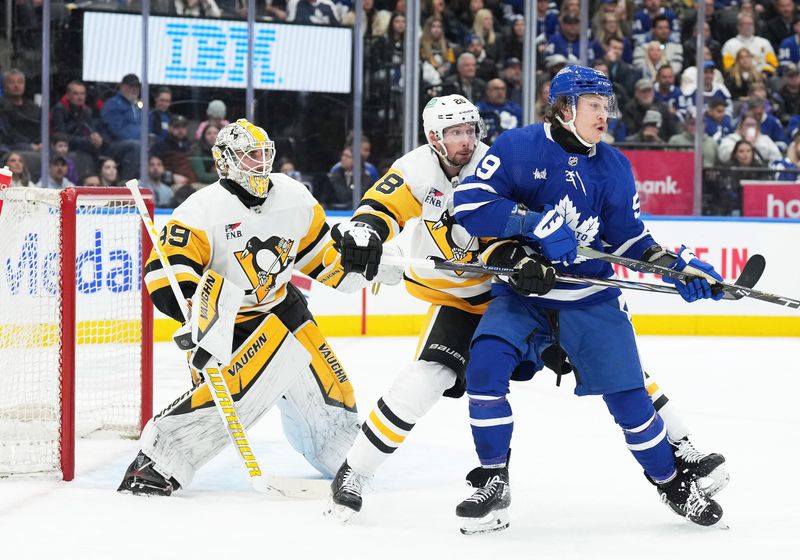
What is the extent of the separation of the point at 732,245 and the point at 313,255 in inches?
163

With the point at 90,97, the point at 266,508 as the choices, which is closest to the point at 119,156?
the point at 90,97

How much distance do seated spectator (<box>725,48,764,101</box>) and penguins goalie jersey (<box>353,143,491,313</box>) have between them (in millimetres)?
5220

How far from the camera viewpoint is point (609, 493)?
327 cm

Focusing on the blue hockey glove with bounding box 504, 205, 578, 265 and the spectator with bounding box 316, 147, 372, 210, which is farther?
the spectator with bounding box 316, 147, 372, 210

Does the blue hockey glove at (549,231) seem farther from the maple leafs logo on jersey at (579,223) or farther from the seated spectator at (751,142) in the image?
the seated spectator at (751,142)

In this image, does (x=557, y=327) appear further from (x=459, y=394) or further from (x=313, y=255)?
(x=313, y=255)

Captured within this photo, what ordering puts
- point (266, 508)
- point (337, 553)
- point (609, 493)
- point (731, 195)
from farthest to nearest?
1. point (731, 195)
2. point (609, 493)
3. point (266, 508)
4. point (337, 553)

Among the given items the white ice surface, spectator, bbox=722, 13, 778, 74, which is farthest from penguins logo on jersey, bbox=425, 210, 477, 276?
spectator, bbox=722, 13, 778, 74

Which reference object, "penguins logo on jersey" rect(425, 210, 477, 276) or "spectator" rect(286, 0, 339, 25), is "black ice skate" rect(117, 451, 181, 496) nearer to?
"penguins logo on jersey" rect(425, 210, 477, 276)

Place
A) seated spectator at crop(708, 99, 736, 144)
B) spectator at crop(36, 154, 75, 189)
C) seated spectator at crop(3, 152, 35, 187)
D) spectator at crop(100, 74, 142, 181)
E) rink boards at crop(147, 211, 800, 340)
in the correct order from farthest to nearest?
seated spectator at crop(708, 99, 736, 144), rink boards at crop(147, 211, 800, 340), spectator at crop(100, 74, 142, 181), spectator at crop(36, 154, 75, 189), seated spectator at crop(3, 152, 35, 187)

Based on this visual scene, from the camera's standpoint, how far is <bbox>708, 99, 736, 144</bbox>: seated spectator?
7.60 meters

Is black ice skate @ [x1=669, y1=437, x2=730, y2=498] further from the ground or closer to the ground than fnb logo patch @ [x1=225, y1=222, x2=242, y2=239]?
closer to the ground

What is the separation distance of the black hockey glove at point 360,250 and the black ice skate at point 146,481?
771mm

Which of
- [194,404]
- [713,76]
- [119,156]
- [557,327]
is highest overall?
[713,76]
